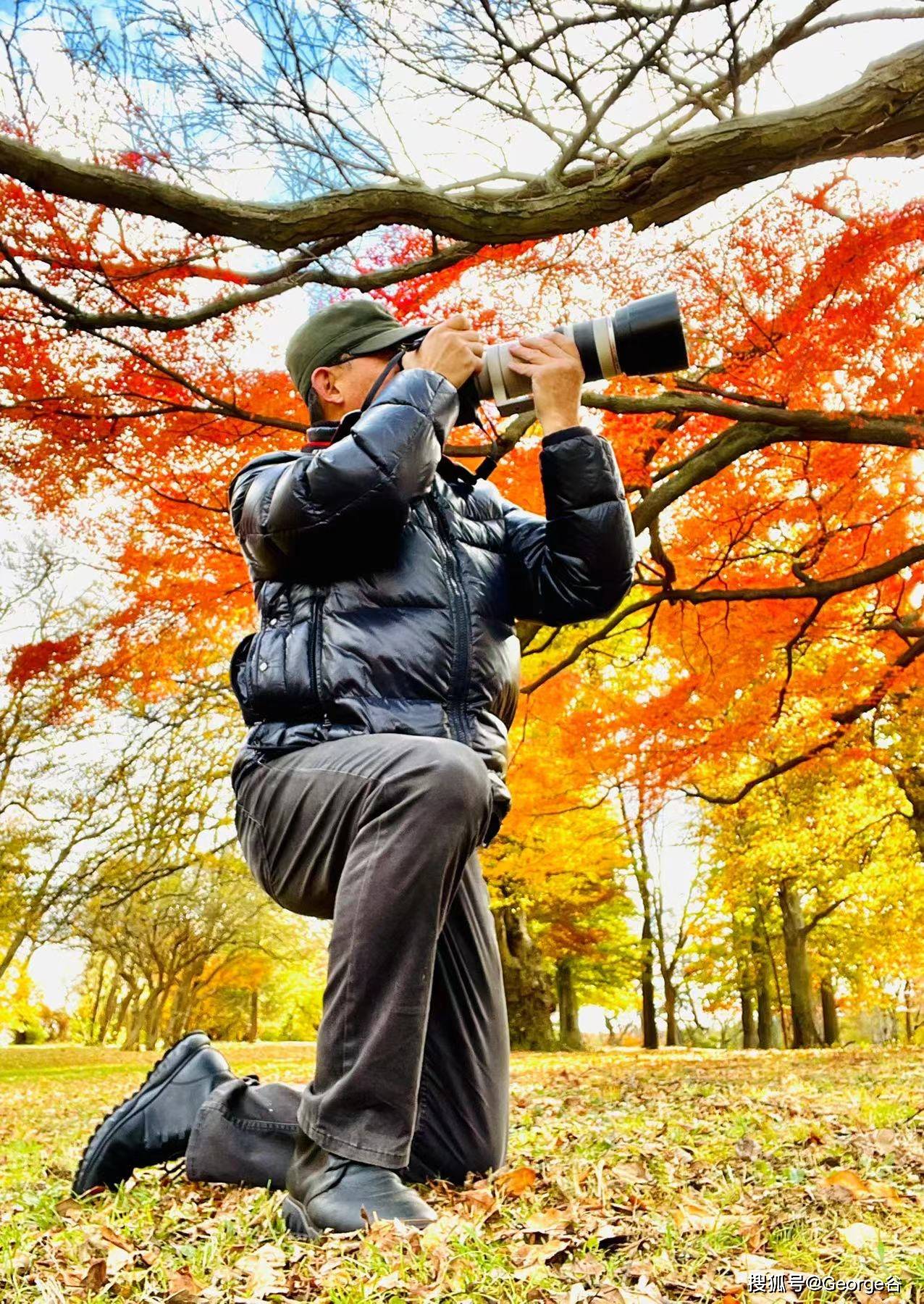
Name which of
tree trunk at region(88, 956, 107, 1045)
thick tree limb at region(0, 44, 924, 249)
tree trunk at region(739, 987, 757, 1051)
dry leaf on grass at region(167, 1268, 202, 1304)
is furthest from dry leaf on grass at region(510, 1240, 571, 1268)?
tree trunk at region(88, 956, 107, 1045)

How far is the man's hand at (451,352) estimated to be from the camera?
207 centimetres

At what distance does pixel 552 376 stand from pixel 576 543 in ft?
1.15

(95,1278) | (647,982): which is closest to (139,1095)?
(95,1278)

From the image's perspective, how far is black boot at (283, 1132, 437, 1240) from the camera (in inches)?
57.5

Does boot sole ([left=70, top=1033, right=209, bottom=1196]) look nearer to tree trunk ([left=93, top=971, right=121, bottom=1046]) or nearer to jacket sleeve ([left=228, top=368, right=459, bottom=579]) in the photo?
jacket sleeve ([left=228, top=368, right=459, bottom=579])

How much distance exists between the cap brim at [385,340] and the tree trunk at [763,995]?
20306 mm

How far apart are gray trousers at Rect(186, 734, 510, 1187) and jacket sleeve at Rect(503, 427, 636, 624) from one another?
0.60 metres

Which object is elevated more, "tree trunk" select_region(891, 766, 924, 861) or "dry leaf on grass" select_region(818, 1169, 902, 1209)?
"tree trunk" select_region(891, 766, 924, 861)

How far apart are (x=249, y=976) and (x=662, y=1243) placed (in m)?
28.9

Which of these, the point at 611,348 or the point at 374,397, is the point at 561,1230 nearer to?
the point at 374,397

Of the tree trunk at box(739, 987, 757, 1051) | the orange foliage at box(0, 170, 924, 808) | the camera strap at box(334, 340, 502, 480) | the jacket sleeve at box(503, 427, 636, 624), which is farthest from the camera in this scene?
the tree trunk at box(739, 987, 757, 1051)

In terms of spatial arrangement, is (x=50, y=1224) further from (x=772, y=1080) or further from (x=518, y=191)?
(x=772, y=1080)

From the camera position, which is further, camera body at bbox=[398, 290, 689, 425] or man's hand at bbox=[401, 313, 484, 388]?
camera body at bbox=[398, 290, 689, 425]

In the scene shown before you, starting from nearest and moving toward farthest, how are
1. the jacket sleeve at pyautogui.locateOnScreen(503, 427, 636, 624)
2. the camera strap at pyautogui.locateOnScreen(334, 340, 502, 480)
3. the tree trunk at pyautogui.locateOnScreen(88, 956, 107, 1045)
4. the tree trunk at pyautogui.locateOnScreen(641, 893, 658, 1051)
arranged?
1. the camera strap at pyautogui.locateOnScreen(334, 340, 502, 480)
2. the jacket sleeve at pyautogui.locateOnScreen(503, 427, 636, 624)
3. the tree trunk at pyautogui.locateOnScreen(641, 893, 658, 1051)
4. the tree trunk at pyautogui.locateOnScreen(88, 956, 107, 1045)
